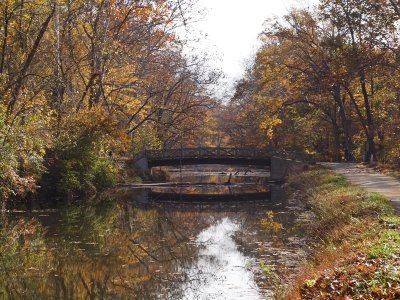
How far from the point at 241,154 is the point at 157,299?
127ft

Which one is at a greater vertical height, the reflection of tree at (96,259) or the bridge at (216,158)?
the bridge at (216,158)

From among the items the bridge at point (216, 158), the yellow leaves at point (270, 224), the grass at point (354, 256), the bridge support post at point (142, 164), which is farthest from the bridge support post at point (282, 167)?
the grass at point (354, 256)

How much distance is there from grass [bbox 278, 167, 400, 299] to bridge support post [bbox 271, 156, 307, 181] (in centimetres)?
2544

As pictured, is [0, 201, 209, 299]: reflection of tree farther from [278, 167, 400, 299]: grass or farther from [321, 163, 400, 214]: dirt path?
[321, 163, 400, 214]: dirt path

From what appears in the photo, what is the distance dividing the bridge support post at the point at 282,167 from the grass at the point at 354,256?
2544 cm

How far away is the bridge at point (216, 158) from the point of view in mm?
47125

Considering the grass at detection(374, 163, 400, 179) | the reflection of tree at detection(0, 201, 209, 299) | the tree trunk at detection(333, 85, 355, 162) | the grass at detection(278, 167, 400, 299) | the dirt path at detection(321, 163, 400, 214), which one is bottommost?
the reflection of tree at detection(0, 201, 209, 299)

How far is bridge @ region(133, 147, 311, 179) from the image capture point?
155 ft

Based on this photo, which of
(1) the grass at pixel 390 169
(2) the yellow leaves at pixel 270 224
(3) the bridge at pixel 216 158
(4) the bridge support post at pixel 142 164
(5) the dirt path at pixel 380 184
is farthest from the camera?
(3) the bridge at pixel 216 158

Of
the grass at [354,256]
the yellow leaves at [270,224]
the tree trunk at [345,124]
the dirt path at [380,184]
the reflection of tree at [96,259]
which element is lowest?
the yellow leaves at [270,224]

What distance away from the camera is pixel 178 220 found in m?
24.1

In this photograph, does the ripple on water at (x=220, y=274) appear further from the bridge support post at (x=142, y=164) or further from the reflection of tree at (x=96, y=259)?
the bridge support post at (x=142, y=164)

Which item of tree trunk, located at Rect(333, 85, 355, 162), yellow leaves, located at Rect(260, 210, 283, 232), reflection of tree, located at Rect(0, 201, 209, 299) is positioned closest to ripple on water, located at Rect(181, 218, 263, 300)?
reflection of tree, located at Rect(0, 201, 209, 299)

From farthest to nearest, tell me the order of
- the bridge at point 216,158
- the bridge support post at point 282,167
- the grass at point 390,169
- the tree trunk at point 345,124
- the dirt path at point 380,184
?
the bridge at point 216,158
the bridge support post at point 282,167
the tree trunk at point 345,124
the grass at point 390,169
the dirt path at point 380,184
